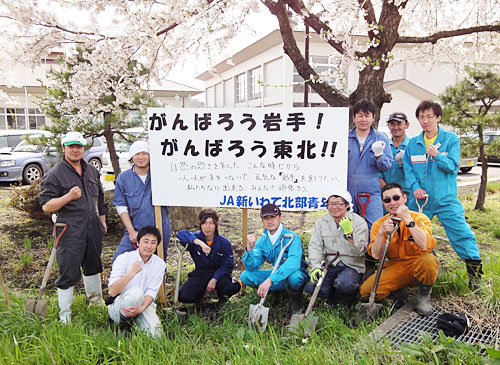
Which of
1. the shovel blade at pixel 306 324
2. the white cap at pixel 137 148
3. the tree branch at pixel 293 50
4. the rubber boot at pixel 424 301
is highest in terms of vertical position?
the tree branch at pixel 293 50

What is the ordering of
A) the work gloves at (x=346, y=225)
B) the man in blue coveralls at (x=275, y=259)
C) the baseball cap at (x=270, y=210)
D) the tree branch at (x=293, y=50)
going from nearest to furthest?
the work gloves at (x=346, y=225) → the man in blue coveralls at (x=275, y=259) → the baseball cap at (x=270, y=210) → the tree branch at (x=293, y=50)

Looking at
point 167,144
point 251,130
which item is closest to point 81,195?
point 167,144

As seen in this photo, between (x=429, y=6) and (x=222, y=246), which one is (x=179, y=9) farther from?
(x=429, y=6)

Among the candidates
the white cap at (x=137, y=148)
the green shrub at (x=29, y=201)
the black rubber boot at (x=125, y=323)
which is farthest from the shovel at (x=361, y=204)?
the green shrub at (x=29, y=201)

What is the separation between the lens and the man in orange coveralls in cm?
297

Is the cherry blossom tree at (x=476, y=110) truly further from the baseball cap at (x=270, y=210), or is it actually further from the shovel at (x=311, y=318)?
the baseball cap at (x=270, y=210)

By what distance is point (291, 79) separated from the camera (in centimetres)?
2083

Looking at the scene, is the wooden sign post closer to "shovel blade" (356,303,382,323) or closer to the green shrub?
"shovel blade" (356,303,382,323)

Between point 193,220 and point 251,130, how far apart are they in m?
3.39

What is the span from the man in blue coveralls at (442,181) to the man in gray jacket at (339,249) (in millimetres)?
847

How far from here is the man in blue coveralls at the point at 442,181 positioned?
11.5 ft

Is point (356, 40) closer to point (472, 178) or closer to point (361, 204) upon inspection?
point (361, 204)

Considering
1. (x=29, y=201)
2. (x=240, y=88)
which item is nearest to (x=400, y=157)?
(x=29, y=201)

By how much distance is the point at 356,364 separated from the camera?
2.16 meters
